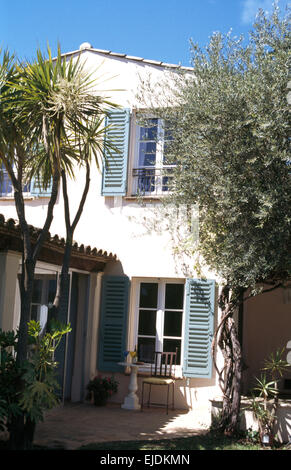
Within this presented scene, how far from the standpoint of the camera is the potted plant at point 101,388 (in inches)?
374

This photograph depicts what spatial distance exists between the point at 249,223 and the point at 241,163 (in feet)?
2.29

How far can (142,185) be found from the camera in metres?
10.3

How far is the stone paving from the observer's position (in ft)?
23.0

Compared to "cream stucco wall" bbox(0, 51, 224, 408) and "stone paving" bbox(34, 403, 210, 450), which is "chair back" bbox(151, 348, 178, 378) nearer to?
"cream stucco wall" bbox(0, 51, 224, 408)

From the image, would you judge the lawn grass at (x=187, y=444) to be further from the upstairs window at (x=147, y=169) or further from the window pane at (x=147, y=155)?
the window pane at (x=147, y=155)

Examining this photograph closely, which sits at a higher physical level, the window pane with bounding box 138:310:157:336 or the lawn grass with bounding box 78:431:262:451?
the window pane with bounding box 138:310:157:336

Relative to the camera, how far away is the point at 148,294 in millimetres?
10289

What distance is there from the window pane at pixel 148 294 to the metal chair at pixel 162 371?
929mm

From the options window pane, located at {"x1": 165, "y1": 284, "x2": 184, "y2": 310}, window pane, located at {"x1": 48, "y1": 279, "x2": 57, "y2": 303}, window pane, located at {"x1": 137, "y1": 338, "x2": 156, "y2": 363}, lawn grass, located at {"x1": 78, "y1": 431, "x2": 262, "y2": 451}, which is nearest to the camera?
lawn grass, located at {"x1": 78, "y1": 431, "x2": 262, "y2": 451}

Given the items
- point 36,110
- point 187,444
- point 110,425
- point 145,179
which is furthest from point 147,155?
point 187,444

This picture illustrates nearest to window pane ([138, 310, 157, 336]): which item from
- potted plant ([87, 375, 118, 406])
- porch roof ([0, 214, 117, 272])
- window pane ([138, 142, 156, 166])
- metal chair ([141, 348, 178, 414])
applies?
metal chair ([141, 348, 178, 414])

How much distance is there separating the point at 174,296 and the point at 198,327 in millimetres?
834

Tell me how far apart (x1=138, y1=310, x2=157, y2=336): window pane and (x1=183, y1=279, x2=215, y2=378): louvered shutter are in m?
0.74
